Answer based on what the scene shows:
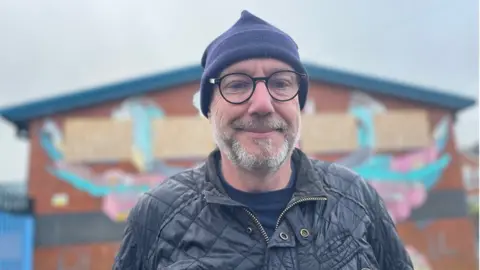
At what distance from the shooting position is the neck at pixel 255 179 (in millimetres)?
1612

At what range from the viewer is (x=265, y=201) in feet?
5.24

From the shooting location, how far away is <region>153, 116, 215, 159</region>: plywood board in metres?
10.6

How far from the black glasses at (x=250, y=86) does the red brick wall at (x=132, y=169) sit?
8259 mm

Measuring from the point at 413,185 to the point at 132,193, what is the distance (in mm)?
7098

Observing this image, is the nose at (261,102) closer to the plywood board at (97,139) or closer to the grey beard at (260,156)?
the grey beard at (260,156)

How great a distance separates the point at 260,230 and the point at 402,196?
10324 millimetres

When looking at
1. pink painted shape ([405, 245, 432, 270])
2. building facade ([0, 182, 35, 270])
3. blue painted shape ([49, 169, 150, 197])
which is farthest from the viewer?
pink painted shape ([405, 245, 432, 270])

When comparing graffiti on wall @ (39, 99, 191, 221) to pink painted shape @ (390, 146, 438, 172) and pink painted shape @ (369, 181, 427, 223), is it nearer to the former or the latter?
pink painted shape @ (369, 181, 427, 223)

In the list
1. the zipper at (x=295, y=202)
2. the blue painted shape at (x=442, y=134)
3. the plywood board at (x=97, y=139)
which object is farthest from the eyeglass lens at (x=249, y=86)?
the blue painted shape at (x=442, y=134)

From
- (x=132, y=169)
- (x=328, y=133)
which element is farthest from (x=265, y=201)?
(x=328, y=133)

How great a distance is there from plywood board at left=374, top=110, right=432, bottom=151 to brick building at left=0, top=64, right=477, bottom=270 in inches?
1.0

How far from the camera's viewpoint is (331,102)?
11172 mm

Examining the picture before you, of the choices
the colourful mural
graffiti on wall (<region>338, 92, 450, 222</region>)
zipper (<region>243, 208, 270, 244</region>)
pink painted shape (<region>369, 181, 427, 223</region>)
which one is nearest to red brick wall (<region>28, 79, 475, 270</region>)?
the colourful mural

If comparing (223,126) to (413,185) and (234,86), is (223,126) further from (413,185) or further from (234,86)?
(413,185)
